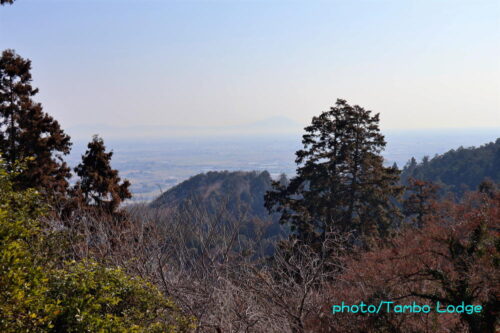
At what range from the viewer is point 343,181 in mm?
19594

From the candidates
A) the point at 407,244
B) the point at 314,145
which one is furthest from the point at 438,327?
the point at 314,145

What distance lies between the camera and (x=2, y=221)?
5.02m

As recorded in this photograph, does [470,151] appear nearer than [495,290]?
No

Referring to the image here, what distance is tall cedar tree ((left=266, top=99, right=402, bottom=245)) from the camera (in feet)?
62.4

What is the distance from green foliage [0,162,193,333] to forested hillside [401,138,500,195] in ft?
167

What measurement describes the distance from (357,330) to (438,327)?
189cm

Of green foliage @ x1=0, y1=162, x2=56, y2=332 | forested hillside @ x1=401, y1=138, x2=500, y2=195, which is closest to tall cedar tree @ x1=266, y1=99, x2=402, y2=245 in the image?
green foliage @ x1=0, y1=162, x2=56, y2=332

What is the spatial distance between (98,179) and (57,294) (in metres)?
12.3

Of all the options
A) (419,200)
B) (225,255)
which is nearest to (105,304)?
(225,255)

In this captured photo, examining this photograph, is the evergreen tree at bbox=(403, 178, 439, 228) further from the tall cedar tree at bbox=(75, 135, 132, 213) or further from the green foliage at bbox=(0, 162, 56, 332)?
the green foliage at bbox=(0, 162, 56, 332)

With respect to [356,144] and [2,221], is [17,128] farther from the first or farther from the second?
[356,144]

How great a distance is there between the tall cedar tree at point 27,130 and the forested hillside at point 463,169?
46.8 metres

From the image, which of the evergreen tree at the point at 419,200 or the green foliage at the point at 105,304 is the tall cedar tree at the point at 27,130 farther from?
the evergreen tree at the point at 419,200

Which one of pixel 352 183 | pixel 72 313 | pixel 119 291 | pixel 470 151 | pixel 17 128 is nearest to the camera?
pixel 72 313
